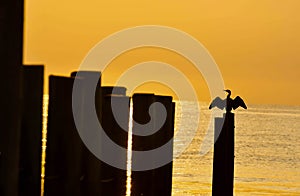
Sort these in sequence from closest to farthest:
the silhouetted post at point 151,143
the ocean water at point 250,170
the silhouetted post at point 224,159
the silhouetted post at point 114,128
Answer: the silhouetted post at point 114,128, the silhouetted post at point 151,143, the silhouetted post at point 224,159, the ocean water at point 250,170

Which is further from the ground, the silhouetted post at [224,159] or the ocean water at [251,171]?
the ocean water at [251,171]

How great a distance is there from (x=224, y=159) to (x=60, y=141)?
477 cm

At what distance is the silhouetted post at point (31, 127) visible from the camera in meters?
6.61

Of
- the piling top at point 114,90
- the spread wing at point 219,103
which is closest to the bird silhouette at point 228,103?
the spread wing at point 219,103

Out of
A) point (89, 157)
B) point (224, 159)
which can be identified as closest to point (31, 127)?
point (89, 157)

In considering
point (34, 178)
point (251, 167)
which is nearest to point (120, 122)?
point (34, 178)

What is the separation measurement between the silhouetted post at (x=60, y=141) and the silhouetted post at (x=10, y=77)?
131cm

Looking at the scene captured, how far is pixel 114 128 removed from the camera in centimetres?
949

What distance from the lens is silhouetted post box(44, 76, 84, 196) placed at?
6895 mm

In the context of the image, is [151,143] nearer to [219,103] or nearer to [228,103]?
[228,103]

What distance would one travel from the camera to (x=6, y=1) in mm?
5324

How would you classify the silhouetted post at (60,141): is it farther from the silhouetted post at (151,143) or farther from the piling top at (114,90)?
the silhouetted post at (151,143)

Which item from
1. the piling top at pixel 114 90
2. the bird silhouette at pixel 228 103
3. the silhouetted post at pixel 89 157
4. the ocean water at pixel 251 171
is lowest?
the silhouetted post at pixel 89 157

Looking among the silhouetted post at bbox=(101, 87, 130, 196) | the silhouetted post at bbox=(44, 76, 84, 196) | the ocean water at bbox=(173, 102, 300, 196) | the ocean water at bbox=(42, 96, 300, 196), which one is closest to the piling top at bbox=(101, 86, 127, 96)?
the silhouetted post at bbox=(101, 87, 130, 196)
